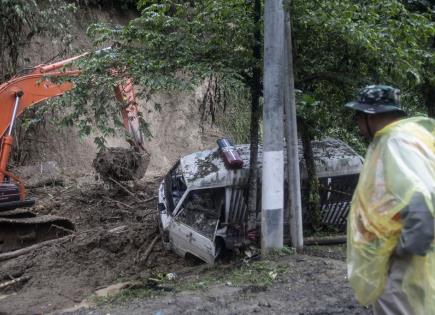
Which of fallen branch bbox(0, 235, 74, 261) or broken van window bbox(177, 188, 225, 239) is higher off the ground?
broken van window bbox(177, 188, 225, 239)

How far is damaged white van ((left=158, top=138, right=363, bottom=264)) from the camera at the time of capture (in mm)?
8281

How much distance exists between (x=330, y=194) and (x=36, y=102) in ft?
18.1

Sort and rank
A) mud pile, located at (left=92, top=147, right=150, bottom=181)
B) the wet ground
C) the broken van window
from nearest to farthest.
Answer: the wet ground
the broken van window
mud pile, located at (left=92, top=147, right=150, bottom=181)

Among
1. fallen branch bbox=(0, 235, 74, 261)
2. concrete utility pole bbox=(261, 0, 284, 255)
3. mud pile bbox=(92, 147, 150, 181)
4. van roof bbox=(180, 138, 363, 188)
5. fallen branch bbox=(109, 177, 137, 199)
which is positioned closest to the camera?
concrete utility pole bbox=(261, 0, 284, 255)

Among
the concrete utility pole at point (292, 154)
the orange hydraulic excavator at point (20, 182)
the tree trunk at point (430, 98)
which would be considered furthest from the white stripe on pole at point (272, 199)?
the tree trunk at point (430, 98)

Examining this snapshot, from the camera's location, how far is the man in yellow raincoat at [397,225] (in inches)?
118

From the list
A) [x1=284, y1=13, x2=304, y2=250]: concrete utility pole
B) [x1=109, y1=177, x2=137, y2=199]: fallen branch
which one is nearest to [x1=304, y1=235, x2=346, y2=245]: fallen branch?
[x1=284, y1=13, x2=304, y2=250]: concrete utility pole

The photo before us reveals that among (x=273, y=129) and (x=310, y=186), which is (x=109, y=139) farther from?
(x=273, y=129)

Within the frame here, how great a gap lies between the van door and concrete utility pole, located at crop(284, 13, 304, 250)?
0.97m

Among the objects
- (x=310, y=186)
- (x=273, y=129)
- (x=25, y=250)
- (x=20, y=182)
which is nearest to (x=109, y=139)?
(x=20, y=182)

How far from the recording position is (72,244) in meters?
9.63

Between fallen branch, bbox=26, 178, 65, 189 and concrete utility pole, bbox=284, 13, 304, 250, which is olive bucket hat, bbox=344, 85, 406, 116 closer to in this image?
concrete utility pole, bbox=284, 13, 304, 250

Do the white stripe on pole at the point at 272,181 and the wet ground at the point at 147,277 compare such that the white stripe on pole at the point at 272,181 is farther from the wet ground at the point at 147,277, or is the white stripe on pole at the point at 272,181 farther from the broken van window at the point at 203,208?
the broken van window at the point at 203,208

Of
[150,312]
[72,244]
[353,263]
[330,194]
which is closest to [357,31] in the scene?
[330,194]
